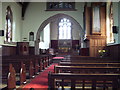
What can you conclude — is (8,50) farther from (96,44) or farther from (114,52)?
(114,52)

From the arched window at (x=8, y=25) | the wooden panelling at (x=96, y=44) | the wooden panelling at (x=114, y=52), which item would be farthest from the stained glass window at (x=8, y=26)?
the wooden panelling at (x=114, y=52)

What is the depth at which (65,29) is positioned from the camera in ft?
82.4

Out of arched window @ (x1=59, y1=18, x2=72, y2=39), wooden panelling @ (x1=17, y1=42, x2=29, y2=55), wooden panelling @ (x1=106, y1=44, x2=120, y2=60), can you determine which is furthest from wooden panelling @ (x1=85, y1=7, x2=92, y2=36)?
arched window @ (x1=59, y1=18, x2=72, y2=39)

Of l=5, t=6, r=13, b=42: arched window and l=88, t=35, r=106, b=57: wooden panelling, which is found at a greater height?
l=5, t=6, r=13, b=42: arched window

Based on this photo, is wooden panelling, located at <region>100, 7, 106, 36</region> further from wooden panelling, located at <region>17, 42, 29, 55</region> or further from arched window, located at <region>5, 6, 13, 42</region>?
arched window, located at <region>5, 6, 13, 42</region>

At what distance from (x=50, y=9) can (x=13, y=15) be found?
365 cm

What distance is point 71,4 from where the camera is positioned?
16578mm

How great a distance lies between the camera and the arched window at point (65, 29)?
81.7ft

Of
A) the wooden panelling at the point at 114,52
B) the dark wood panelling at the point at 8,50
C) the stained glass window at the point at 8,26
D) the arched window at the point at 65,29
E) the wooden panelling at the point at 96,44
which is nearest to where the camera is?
the wooden panelling at the point at 114,52

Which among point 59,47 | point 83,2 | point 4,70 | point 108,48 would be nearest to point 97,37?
point 108,48

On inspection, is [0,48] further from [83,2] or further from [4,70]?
[83,2]

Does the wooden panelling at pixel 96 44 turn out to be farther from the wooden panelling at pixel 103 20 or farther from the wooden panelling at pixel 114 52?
the wooden panelling at pixel 114 52

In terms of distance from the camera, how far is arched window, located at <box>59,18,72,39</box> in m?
24.9

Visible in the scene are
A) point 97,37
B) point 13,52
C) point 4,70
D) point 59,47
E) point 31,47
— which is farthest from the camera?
point 59,47
